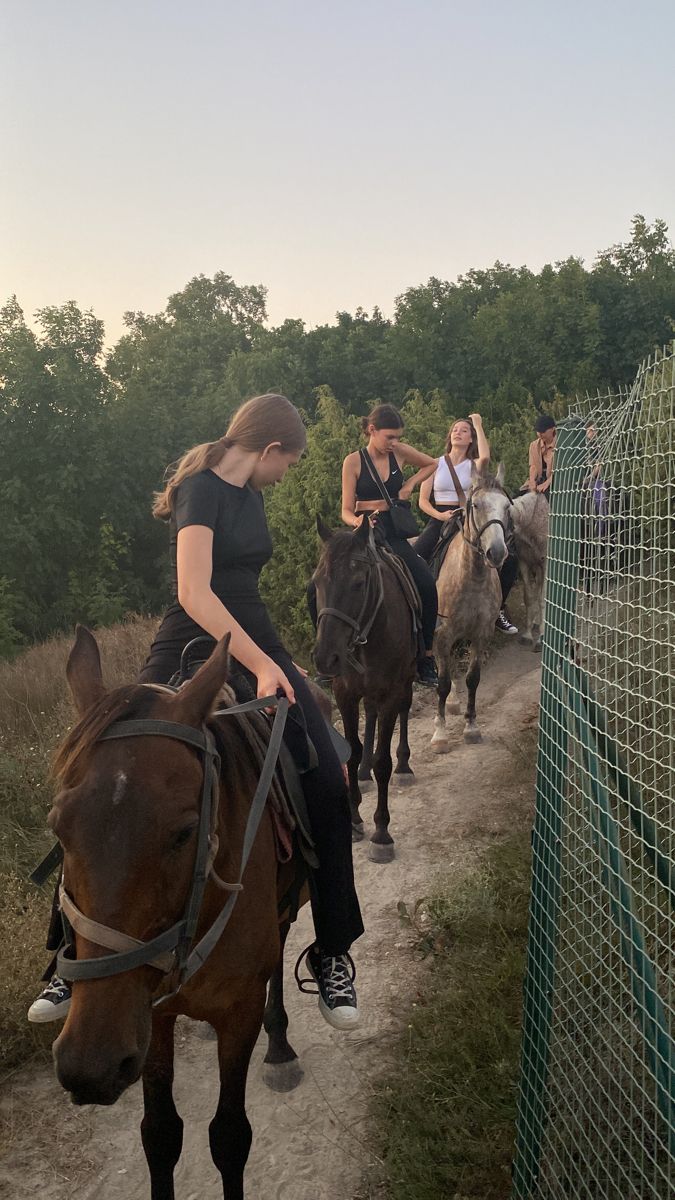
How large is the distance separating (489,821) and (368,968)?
2.01m

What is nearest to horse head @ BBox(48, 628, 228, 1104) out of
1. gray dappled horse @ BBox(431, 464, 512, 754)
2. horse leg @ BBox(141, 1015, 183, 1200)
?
horse leg @ BBox(141, 1015, 183, 1200)

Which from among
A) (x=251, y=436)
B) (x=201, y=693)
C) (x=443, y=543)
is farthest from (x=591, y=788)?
(x=443, y=543)

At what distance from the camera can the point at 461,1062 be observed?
3543 millimetres

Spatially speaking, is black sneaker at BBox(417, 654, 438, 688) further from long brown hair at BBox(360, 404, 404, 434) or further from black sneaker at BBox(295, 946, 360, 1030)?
black sneaker at BBox(295, 946, 360, 1030)

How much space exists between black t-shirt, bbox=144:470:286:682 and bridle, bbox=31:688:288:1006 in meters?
0.76

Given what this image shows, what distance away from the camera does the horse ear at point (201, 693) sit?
2.12m

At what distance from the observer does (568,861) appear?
11.7 feet

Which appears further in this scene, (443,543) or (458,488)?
(443,543)

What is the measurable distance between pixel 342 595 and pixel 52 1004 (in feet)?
12.1

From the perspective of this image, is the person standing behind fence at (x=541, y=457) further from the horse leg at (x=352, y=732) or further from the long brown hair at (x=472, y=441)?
the horse leg at (x=352, y=732)

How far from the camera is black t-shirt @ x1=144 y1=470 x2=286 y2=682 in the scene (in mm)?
2953

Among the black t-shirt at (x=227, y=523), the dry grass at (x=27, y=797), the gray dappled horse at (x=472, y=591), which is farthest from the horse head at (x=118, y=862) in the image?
the gray dappled horse at (x=472, y=591)

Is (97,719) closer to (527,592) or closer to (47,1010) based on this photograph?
(47,1010)

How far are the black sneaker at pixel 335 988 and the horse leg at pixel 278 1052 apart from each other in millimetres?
575
